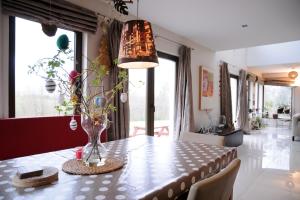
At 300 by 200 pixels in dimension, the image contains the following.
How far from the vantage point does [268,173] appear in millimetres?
3494

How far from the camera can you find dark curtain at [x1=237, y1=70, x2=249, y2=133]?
7.30 metres

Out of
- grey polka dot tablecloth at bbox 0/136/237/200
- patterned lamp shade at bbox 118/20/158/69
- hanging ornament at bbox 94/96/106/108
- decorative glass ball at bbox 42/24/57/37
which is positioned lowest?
grey polka dot tablecloth at bbox 0/136/237/200

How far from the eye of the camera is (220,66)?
20.0 ft

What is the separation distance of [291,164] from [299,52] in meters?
4.36

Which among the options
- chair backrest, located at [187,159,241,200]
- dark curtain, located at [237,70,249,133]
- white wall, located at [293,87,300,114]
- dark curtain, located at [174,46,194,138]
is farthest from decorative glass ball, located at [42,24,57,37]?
white wall, located at [293,87,300,114]

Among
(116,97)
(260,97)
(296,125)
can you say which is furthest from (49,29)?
(260,97)

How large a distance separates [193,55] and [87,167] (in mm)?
4009

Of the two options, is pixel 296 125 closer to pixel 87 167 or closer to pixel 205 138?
pixel 205 138

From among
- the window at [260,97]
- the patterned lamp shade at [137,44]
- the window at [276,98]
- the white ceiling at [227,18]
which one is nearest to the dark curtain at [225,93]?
the white ceiling at [227,18]

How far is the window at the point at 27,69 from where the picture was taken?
7.38 feet

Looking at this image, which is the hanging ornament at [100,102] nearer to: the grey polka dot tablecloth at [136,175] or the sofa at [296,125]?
the grey polka dot tablecloth at [136,175]

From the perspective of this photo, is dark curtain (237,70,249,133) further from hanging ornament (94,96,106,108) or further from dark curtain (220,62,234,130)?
hanging ornament (94,96,106,108)

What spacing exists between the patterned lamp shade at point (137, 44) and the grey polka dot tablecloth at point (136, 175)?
67cm

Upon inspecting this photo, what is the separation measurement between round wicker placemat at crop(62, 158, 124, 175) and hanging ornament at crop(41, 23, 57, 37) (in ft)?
4.85
